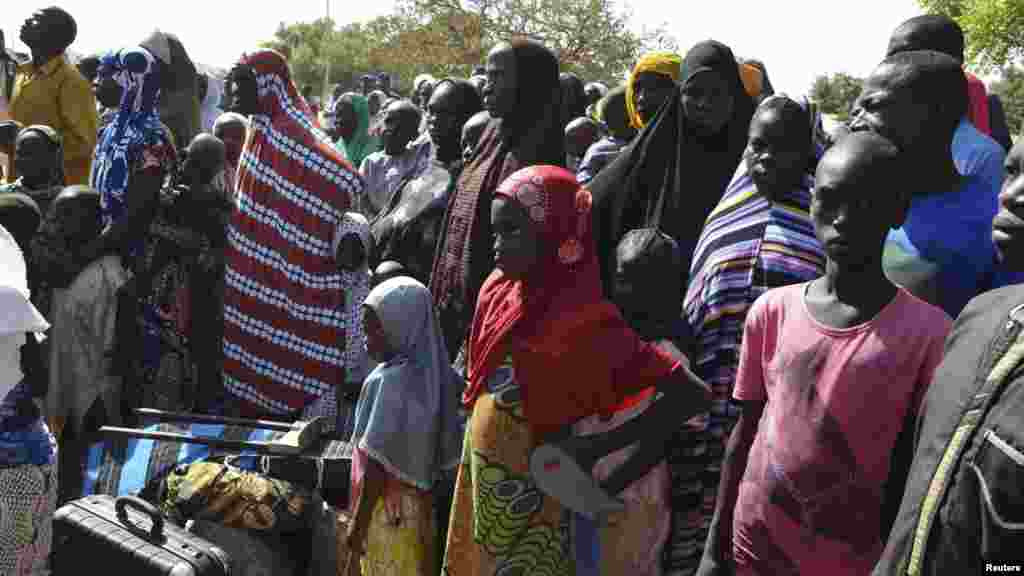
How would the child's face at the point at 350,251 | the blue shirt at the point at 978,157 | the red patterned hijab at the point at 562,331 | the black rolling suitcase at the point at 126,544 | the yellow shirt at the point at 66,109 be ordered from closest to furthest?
the red patterned hijab at the point at 562,331 < the blue shirt at the point at 978,157 < the black rolling suitcase at the point at 126,544 < the child's face at the point at 350,251 < the yellow shirt at the point at 66,109

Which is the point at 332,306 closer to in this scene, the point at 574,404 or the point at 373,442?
the point at 373,442

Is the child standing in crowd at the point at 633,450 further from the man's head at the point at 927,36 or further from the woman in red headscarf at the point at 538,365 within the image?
the man's head at the point at 927,36

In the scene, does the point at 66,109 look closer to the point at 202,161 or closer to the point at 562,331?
the point at 202,161

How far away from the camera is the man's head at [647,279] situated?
3193mm

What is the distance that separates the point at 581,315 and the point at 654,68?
2005 mm

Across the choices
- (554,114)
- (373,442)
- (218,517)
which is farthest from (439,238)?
(218,517)

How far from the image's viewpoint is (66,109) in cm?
686

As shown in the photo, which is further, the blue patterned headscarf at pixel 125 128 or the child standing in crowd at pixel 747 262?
the blue patterned headscarf at pixel 125 128

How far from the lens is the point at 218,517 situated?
3865mm

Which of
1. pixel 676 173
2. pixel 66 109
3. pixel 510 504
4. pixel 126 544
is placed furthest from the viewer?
pixel 66 109

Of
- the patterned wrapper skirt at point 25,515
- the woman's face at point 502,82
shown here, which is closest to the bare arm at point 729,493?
the woman's face at point 502,82

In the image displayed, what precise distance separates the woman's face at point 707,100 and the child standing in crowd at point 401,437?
113 cm

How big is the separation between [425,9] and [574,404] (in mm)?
31449

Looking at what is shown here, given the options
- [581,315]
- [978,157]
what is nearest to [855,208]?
[581,315]
